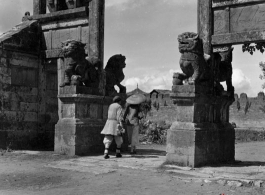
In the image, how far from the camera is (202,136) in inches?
315

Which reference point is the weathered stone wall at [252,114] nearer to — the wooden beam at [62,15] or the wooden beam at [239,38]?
the wooden beam at [62,15]

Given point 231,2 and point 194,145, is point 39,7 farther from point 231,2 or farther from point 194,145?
point 194,145

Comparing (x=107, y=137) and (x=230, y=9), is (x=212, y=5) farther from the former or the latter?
(x=107, y=137)

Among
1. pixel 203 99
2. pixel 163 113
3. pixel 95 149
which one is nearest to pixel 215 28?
pixel 203 99

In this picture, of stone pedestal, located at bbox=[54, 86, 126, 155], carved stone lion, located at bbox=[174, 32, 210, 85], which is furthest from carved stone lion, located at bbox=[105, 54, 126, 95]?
carved stone lion, located at bbox=[174, 32, 210, 85]

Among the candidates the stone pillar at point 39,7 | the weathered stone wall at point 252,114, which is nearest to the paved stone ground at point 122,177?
the stone pillar at point 39,7

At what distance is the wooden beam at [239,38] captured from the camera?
25.7 ft

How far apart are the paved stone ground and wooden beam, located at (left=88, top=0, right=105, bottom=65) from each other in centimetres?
308

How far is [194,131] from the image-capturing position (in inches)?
308

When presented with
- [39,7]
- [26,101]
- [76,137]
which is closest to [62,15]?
[39,7]

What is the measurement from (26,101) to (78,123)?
2719 mm

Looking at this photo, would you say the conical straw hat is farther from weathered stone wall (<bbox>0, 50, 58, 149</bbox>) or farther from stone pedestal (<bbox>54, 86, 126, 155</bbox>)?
weathered stone wall (<bbox>0, 50, 58, 149</bbox>)

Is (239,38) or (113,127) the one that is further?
(113,127)

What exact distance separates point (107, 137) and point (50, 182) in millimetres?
2970
